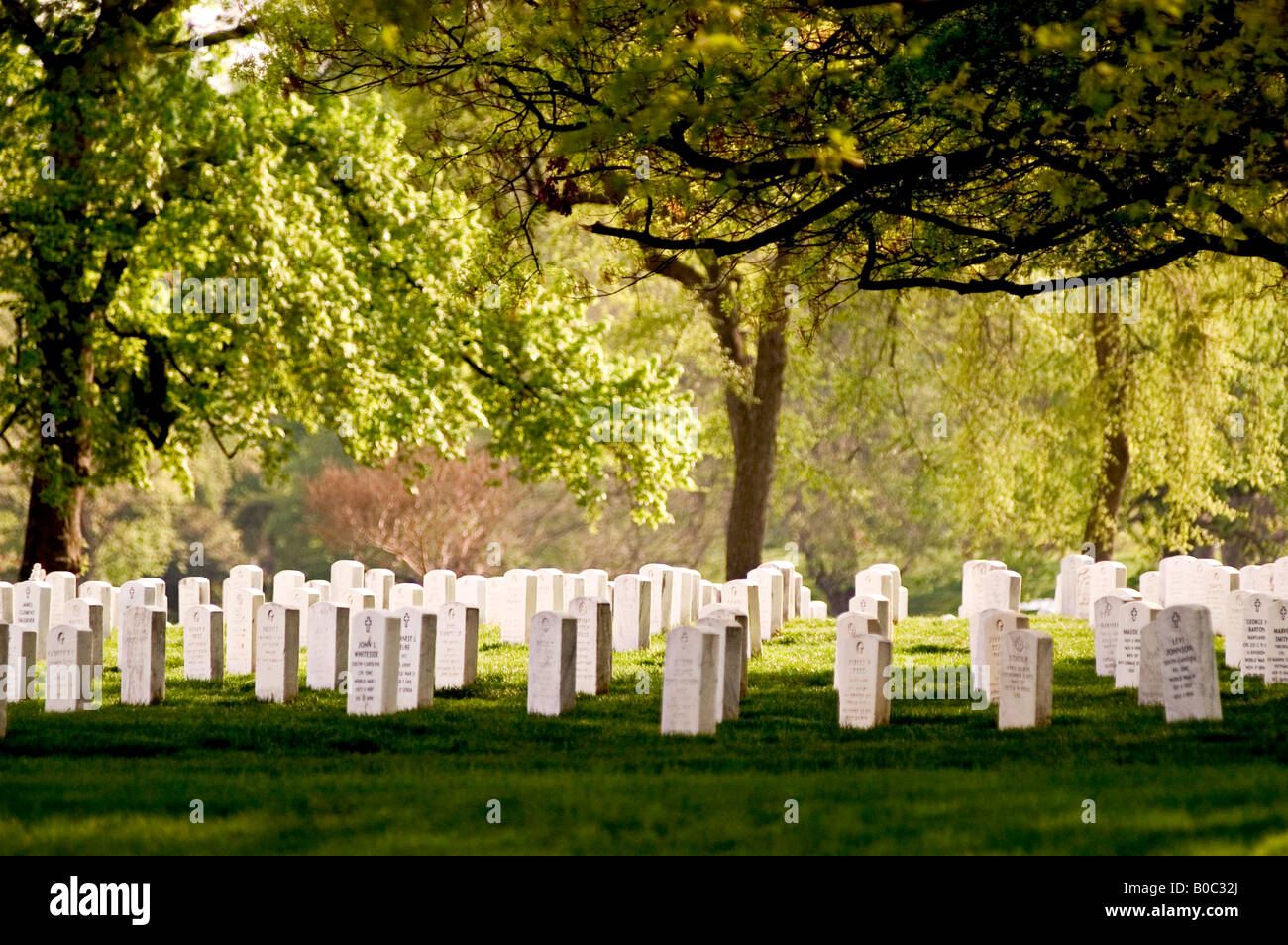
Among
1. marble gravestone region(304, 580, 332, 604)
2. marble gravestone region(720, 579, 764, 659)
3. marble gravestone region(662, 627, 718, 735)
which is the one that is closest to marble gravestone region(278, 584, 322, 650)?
marble gravestone region(304, 580, 332, 604)

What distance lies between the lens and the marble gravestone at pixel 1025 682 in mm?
10055

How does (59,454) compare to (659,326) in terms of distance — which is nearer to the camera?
(59,454)

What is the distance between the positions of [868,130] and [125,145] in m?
12.4

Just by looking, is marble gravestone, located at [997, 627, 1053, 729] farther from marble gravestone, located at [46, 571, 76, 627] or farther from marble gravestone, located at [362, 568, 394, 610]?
marble gravestone, located at [46, 571, 76, 627]

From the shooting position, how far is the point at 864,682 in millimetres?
10375

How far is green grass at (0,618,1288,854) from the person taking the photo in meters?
6.77

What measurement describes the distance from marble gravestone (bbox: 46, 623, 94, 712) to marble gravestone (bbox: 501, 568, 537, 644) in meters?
5.44

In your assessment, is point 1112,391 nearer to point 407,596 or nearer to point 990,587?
point 990,587

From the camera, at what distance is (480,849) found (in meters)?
6.61

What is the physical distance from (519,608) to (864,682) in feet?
21.7

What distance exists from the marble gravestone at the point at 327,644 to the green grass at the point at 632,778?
0.64 feet
